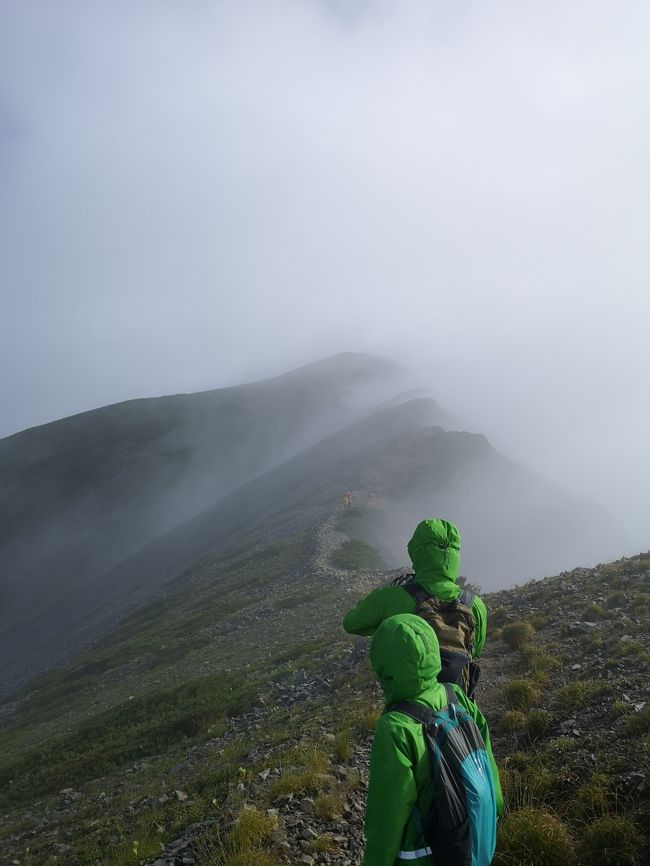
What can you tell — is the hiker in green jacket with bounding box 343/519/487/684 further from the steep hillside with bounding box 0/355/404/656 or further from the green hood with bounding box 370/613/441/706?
the steep hillside with bounding box 0/355/404/656

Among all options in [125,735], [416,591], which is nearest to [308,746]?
[416,591]

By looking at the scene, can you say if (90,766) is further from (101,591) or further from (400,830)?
(101,591)

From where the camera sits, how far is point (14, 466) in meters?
143

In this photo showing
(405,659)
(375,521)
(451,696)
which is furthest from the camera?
(375,521)

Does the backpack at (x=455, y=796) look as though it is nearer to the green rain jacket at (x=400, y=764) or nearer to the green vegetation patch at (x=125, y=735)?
the green rain jacket at (x=400, y=764)

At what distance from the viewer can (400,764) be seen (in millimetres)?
3830

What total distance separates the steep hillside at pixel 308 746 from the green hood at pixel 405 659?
357 cm

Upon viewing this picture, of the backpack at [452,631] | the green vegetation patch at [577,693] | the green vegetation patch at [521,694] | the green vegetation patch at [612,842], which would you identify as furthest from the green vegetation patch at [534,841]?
the green vegetation patch at [521,694]

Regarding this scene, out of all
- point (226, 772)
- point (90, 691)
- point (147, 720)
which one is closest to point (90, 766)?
point (147, 720)

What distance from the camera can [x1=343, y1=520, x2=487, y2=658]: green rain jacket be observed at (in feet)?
19.6

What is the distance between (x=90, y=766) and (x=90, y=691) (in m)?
20.1

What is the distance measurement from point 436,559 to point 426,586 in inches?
12.0

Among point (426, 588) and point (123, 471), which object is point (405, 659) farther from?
point (123, 471)

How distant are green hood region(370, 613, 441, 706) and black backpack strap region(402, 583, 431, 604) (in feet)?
5.21
